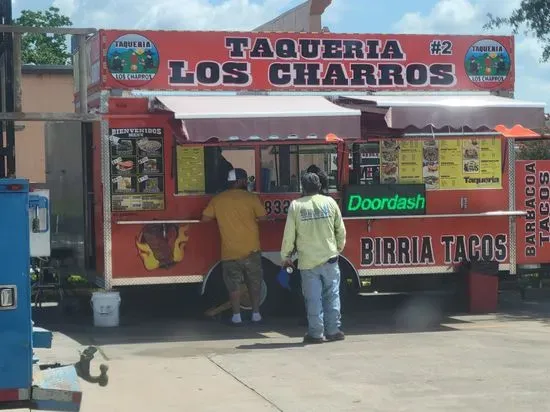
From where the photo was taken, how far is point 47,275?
1216 cm

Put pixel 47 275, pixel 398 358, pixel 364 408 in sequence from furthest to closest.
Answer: pixel 47 275 → pixel 398 358 → pixel 364 408

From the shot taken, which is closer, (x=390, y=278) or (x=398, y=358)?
(x=398, y=358)

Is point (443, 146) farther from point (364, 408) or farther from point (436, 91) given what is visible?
point (364, 408)

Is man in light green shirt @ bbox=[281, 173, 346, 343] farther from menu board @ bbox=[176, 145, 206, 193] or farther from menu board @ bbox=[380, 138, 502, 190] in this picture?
menu board @ bbox=[380, 138, 502, 190]

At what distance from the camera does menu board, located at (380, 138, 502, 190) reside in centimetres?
1217

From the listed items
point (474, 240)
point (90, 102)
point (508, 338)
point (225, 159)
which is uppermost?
point (90, 102)

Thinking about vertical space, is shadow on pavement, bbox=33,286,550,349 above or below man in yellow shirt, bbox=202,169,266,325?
below

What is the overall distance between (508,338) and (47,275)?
5611 millimetres

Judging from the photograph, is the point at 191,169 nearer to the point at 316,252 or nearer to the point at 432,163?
the point at 316,252

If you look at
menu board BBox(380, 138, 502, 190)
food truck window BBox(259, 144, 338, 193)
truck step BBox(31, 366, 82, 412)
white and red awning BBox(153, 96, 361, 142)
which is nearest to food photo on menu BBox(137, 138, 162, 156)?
white and red awning BBox(153, 96, 361, 142)

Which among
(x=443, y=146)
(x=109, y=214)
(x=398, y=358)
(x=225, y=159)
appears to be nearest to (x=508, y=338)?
(x=398, y=358)

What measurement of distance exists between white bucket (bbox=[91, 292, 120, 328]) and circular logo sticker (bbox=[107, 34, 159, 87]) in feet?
8.03

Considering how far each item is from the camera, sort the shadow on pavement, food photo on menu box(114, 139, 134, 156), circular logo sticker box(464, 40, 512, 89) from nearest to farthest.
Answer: the shadow on pavement < food photo on menu box(114, 139, 134, 156) < circular logo sticker box(464, 40, 512, 89)

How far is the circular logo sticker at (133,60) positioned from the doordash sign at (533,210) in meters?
4.91
